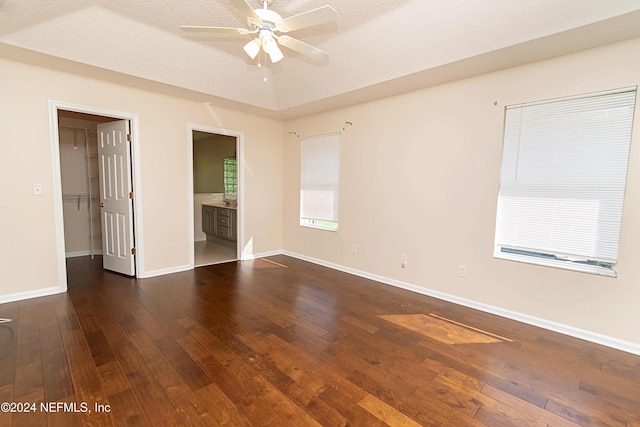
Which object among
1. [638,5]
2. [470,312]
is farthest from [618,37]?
[470,312]

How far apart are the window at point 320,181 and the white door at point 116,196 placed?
8.69 ft

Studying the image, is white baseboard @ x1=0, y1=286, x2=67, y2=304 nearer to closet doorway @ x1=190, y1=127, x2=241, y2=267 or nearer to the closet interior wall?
the closet interior wall

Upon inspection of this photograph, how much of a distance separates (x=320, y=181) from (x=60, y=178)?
3.41 m

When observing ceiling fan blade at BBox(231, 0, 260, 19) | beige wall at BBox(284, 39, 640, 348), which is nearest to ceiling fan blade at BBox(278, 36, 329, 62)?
ceiling fan blade at BBox(231, 0, 260, 19)

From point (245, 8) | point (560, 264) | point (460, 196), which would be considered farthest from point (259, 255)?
point (560, 264)

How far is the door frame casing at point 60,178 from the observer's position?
11.1 ft

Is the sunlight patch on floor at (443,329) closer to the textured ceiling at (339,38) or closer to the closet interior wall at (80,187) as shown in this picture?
the textured ceiling at (339,38)

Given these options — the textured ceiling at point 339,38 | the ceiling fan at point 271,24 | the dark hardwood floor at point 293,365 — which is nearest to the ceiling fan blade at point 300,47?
the ceiling fan at point 271,24

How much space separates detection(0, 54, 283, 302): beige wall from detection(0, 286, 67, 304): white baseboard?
2cm

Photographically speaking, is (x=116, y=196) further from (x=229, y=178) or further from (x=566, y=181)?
(x=566, y=181)

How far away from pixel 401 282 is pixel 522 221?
5.26 feet

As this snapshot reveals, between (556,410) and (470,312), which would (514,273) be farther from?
(556,410)

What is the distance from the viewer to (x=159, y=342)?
2469 mm

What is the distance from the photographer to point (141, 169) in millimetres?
4066
